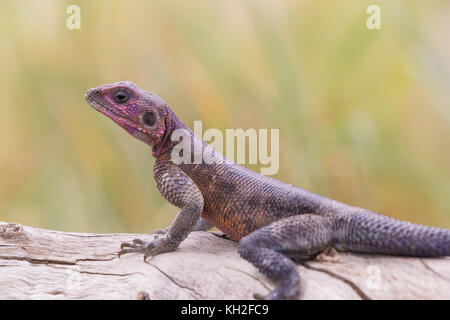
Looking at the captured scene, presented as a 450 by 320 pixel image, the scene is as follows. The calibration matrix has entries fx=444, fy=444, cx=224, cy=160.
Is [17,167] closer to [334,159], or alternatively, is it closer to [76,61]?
[76,61]

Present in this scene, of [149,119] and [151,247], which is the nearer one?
[151,247]

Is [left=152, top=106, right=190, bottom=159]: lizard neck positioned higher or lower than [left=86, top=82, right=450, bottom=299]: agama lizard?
higher

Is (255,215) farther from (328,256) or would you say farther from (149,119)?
(149,119)

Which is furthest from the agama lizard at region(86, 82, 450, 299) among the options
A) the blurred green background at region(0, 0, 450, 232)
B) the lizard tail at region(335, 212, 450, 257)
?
the blurred green background at region(0, 0, 450, 232)

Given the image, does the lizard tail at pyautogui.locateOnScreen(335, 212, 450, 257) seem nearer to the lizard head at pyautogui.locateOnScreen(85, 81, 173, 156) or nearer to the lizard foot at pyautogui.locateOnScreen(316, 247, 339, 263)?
the lizard foot at pyautogui.locateOnScreen(316, 247, 339, 263)

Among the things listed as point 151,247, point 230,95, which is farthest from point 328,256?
point 230,95

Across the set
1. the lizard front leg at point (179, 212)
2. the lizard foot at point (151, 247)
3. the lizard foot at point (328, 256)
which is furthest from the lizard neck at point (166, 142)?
the lizard foot at point (328, 256)

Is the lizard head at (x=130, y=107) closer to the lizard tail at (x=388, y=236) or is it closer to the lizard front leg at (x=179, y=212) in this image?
the lizard front leg at (x=179, y=212)
